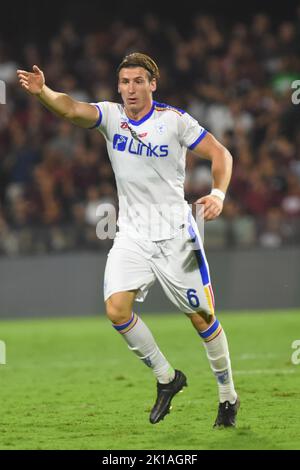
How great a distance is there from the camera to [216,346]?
22.1 feet

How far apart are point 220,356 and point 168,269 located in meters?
0.67

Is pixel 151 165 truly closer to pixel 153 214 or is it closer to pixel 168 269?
pixel 153 214

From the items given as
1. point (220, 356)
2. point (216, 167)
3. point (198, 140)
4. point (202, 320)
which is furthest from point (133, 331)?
point (198, 140)

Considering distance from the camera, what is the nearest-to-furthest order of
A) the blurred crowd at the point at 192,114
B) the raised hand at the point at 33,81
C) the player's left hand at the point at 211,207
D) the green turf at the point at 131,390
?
the player's left hand at the point at 211,207
the green turf at the point at 131,390
the raised hand at the point at 33,81
the blurred crowd at the point at 192,114

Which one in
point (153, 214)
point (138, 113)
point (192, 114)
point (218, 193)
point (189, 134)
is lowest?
point (153, 214)

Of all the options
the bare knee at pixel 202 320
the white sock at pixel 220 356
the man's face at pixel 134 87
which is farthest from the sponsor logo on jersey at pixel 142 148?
the white sock at pixel 220 356

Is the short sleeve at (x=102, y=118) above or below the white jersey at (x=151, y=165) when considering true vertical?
above

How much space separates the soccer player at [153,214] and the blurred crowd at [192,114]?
8.93 m

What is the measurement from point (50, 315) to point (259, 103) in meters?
5.05

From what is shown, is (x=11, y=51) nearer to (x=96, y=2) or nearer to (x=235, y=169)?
(x=96, y=2)

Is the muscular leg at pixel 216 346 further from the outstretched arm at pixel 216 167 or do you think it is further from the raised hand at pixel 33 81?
the raised hand at pixel 33 81

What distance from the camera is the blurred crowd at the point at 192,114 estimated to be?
16031mm

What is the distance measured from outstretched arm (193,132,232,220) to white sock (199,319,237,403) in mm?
854

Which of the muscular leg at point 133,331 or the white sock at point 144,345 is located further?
the white sock at point 144,345
